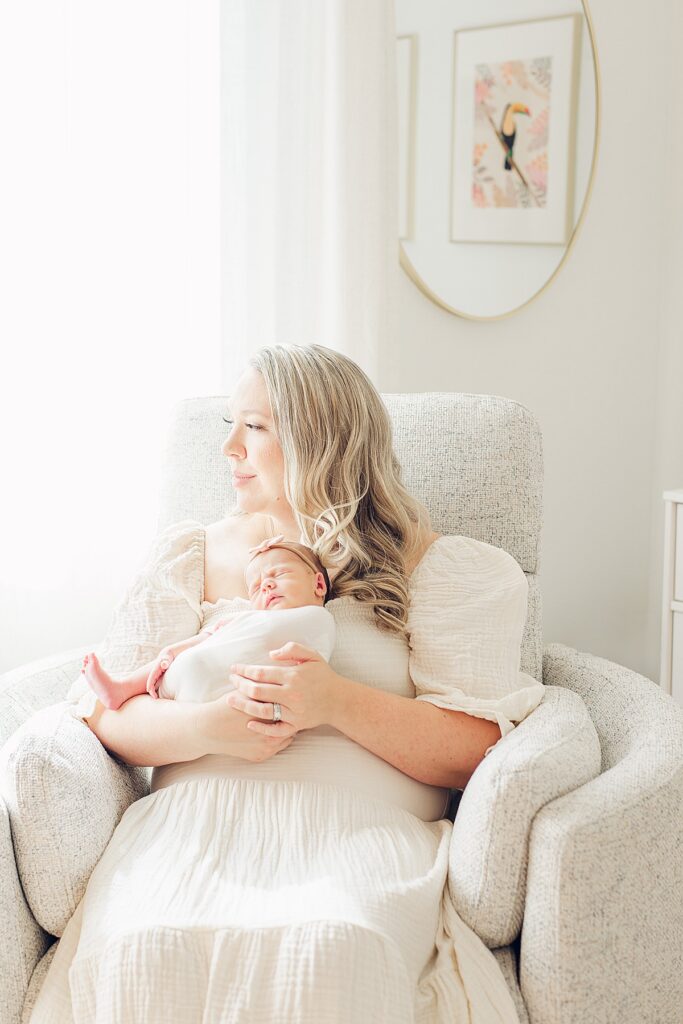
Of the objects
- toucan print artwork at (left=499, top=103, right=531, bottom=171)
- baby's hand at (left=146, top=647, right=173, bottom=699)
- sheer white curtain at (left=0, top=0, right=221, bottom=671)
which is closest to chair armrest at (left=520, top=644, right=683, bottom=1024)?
baby's hand at (left=146, top=647, right=173, bottom=699)

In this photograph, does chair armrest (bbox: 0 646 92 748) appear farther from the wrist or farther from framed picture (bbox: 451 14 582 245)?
framed picture (bbox: 451 14 582 245)

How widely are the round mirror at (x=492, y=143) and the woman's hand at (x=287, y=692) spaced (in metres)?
1.44

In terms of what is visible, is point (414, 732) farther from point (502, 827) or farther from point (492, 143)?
point (492, 143)

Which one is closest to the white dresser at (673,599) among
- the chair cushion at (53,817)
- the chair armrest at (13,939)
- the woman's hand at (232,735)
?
the woman's hand at (232,735)

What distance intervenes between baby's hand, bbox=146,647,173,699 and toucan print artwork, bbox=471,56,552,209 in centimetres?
166

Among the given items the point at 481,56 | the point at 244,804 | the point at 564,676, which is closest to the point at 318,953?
the point at 244,804

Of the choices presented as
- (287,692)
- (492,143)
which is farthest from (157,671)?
(492,143)

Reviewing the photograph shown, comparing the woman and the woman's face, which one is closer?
the woman

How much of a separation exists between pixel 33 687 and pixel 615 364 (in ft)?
6.57

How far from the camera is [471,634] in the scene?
143 cm

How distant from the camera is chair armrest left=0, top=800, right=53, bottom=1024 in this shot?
1091 mm

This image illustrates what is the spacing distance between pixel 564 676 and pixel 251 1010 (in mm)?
826

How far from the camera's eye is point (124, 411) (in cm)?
198

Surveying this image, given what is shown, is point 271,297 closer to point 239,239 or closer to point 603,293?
point 239,239
